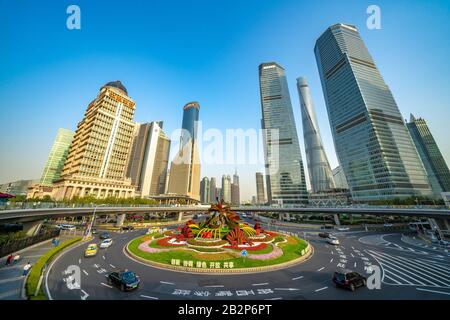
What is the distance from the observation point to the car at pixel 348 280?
1722 cm

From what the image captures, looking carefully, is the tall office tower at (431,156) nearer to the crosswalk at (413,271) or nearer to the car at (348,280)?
the crosswalk at (413,271)

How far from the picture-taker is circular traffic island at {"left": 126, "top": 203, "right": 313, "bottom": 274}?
75.2ft

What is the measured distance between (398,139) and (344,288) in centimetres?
13987

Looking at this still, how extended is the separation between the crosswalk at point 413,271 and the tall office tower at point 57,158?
216767 millimetres

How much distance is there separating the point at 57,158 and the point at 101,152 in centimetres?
10036

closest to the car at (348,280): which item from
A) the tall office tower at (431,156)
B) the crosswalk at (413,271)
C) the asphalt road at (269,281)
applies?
the asphalt road at (269,281)

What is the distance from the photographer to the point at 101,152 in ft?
356

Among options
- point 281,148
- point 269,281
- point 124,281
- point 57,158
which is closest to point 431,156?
point 281,148

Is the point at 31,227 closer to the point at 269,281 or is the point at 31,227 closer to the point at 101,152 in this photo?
the point at 269,281

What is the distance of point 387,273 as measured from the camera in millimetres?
21953

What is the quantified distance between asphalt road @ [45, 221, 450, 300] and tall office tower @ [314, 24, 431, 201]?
96.5m

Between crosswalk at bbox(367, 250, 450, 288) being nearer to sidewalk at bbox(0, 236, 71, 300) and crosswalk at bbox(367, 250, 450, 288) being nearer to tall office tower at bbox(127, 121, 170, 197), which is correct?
sidewalk at bbox(0, 236, 71, 300)

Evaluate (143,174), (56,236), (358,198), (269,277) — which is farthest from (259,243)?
(143,174)
